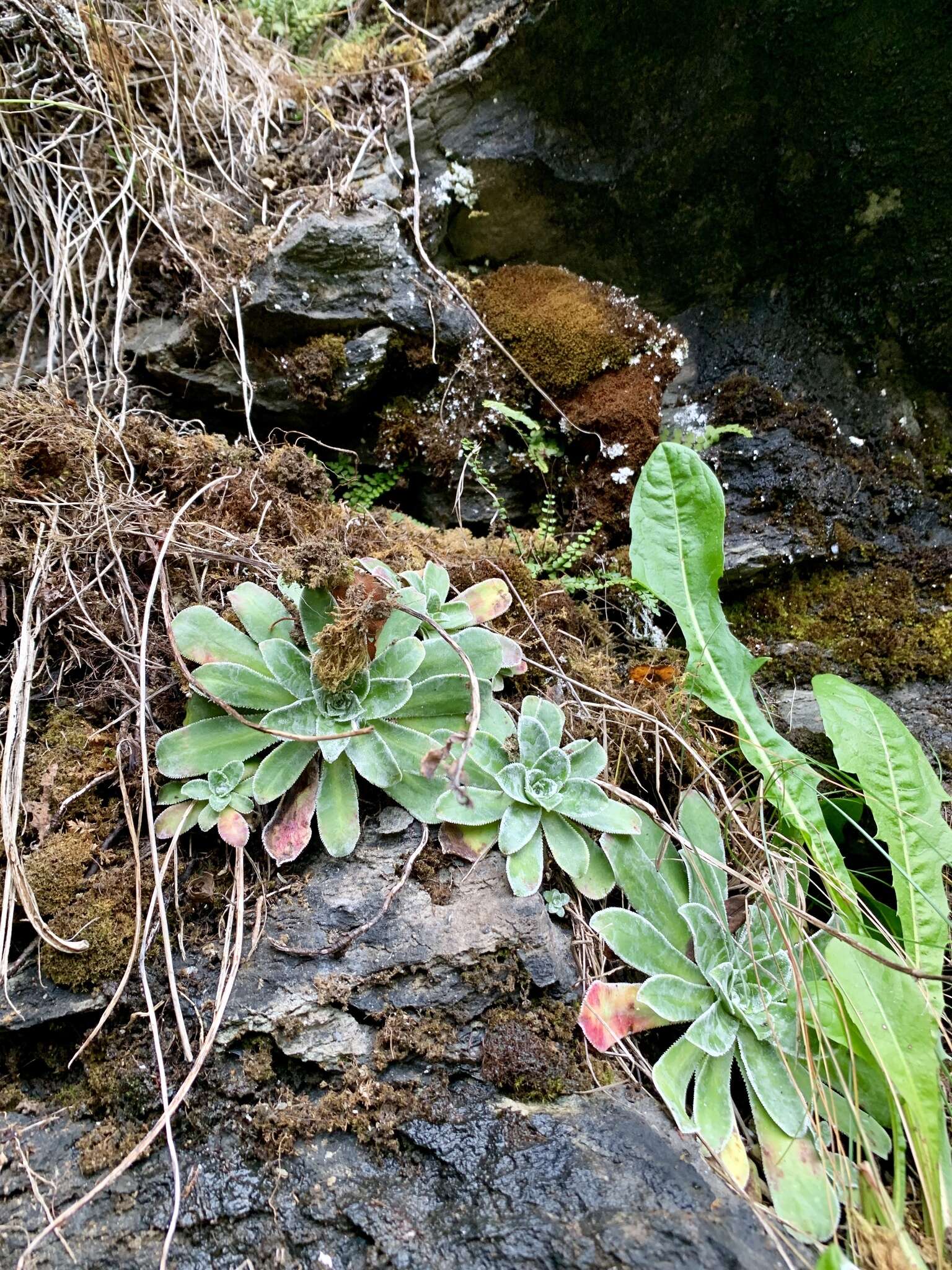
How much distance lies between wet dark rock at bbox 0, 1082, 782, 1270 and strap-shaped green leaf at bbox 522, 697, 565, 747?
2.17 feet

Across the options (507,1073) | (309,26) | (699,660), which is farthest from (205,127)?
(507,1073)

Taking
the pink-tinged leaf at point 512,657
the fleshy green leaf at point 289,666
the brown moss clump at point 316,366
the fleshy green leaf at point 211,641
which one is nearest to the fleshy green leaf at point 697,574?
the pink-tinged leaf at point 512,657

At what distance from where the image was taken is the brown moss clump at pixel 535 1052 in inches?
47.5

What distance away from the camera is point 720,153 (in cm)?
224

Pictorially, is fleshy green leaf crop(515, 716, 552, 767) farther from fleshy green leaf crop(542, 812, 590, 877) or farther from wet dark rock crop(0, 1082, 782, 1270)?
wet dark rock crop(0, 1082, 782, 1270)

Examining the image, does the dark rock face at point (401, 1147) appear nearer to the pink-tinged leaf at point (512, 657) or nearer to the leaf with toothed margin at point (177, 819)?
the leaf with toothed margin at point (177, 819)

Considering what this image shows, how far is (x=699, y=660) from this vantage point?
1.81 meters

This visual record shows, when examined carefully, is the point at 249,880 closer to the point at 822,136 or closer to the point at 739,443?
the point at 739,443

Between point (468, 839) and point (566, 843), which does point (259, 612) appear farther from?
point (566, 843)

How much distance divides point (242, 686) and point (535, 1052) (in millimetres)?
903

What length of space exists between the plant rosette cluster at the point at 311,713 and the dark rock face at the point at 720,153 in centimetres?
159

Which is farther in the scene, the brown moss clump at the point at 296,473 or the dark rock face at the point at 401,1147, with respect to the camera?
the brown moss clump at the point at 296,473

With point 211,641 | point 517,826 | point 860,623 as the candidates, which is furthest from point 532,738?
point 860,623

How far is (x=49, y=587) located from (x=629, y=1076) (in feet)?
5.08
